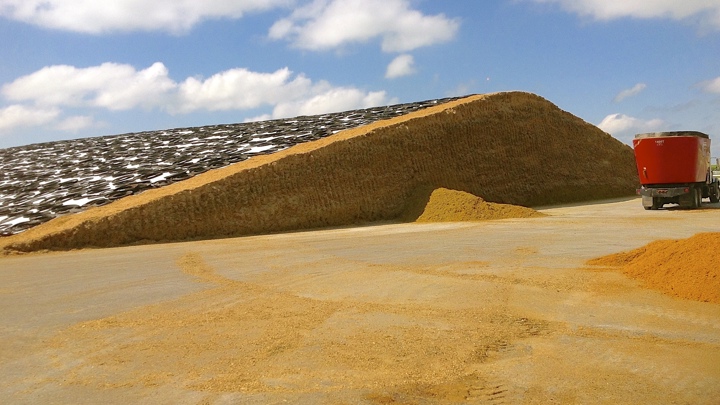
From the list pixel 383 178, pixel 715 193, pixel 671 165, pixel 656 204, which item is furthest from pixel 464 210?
pixel 715 193

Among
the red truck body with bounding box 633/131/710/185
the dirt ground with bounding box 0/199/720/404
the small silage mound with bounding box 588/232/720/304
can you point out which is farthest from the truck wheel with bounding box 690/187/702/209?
the small silage mound with bounding box 588/232/720/304

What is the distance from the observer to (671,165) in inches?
736

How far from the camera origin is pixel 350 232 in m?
16.7

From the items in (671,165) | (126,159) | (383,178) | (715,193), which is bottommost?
(715,193)

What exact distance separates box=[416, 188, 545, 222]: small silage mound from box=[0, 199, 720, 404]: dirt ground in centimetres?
704

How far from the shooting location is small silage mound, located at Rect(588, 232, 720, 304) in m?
7.16

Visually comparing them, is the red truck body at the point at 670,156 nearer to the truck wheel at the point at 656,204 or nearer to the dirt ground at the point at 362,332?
the truck wheel at the point at 656,204

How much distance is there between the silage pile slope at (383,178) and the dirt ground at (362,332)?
5.35 m

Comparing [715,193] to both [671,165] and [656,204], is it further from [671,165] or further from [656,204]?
[671,165]

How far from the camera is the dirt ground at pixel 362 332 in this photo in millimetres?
4398

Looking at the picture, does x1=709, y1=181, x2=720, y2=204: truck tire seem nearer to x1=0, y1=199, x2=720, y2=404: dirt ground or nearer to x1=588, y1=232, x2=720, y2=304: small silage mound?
x1=0, y1=199, x2=720, y2=404: dirt ground

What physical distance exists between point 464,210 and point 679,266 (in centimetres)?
1079

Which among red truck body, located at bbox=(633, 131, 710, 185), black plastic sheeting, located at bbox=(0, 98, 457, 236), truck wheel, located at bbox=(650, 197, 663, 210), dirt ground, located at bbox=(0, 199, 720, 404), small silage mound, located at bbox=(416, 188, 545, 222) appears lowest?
dirt ground, located at bbox=(0, 199, 720, 404)

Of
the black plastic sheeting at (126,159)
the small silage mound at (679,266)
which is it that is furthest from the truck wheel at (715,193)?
the small silage mound at (679,266)
